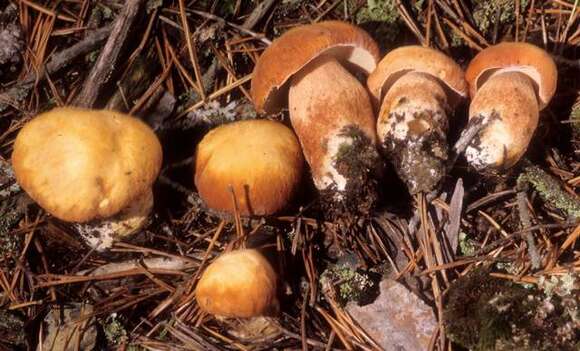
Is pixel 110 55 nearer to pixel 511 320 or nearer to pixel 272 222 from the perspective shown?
pixel 272 222

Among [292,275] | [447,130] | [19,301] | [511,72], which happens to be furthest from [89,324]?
[511,72]

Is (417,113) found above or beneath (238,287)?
above

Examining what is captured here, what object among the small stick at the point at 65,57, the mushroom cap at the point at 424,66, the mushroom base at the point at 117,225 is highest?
the mushroom cap at the point at 424,66

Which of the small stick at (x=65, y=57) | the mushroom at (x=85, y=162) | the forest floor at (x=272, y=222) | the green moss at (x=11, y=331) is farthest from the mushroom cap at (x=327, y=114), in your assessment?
the green moss at (x=11, y=331)

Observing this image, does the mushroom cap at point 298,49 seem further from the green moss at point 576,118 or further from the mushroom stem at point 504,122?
the green moss at point 576,118

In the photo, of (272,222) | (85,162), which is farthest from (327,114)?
(85,162)

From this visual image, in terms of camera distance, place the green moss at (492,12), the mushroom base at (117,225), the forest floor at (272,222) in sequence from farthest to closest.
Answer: the green moss at (492,12) → the mushroom base at (117,225) → the forest floor at (272,222)

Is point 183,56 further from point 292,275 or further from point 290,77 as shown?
point 292,275
